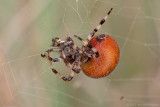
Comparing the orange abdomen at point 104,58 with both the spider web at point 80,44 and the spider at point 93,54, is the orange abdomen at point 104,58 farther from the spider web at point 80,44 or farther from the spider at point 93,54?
the spider web at point 80,44

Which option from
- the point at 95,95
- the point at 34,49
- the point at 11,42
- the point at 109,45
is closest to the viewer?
the point at 109,45

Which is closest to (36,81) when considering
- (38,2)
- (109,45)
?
(38,2)

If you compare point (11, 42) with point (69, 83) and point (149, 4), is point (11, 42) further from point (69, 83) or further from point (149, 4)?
point (149, 4)

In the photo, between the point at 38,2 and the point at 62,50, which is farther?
→ the point at 38,2

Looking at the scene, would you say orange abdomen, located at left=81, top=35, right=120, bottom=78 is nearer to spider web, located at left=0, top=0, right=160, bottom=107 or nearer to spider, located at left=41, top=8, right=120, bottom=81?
spider, located at left=41, top=8, right=120, bottom=81

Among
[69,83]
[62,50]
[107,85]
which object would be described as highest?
[62,50]

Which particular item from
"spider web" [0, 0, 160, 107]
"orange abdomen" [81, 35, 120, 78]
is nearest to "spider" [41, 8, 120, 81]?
"orange abdomen" [81, 35, 120, 78]
